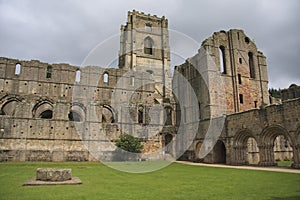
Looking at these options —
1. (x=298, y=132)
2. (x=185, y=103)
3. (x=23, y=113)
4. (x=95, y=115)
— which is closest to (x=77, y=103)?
(x=95, y=115)

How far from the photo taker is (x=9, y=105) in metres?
29.1

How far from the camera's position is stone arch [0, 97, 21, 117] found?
91.0 feet

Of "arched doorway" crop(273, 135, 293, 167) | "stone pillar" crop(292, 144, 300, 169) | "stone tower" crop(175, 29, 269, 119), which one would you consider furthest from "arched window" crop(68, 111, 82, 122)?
"stone pillar" crop(292, 144, 300, 169)

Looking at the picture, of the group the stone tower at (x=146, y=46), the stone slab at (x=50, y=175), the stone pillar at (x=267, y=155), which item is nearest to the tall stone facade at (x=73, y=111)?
the stone tower at (x=146, y=46)

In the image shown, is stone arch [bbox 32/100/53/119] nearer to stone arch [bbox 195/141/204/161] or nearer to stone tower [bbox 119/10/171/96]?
stone tower [bbox 119/10/171/96]

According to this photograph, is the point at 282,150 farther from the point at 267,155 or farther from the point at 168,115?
Result: the point at 168,115

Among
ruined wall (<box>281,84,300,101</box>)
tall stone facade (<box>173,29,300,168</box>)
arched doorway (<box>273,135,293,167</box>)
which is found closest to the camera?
tall stone facade (<box>173,29,300,168</box>)

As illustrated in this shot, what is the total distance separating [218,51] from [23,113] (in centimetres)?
2050

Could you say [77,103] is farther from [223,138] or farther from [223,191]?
[223,191]

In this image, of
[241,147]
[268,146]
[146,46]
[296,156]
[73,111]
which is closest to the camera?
[296,156]

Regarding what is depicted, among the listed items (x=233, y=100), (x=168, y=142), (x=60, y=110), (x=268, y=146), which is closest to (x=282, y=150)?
(x=233, y=100)

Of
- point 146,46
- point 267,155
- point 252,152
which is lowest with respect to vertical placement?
point 267,155

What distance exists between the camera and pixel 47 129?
81.6ft

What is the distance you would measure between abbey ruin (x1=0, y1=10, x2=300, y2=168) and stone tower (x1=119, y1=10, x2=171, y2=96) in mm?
7839
